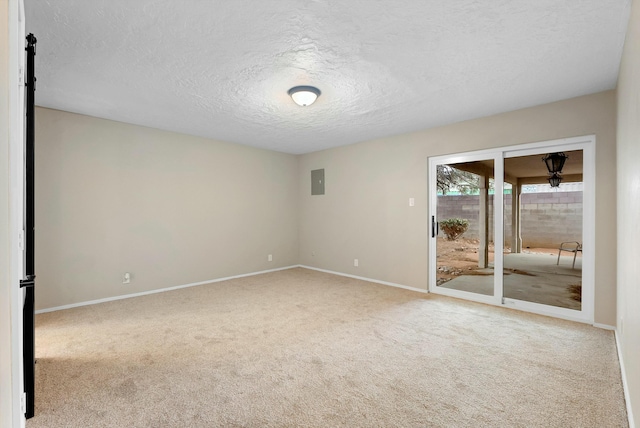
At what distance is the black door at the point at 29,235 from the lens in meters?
1.71

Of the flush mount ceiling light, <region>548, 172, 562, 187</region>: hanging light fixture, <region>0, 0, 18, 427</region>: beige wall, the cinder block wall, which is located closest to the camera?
<region>0, 0, 18, 427</region>: beige wall

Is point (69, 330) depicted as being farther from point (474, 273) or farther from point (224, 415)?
point (474, 273)

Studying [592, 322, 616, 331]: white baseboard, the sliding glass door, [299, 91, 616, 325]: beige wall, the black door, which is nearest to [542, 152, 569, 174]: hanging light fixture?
[299, 91, 616, 325]: beige wall

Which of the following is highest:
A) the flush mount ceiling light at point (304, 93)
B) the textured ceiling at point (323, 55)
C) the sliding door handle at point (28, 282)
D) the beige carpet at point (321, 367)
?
the textured ceiling at point (323, 55)

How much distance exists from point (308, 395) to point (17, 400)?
4.88 ft

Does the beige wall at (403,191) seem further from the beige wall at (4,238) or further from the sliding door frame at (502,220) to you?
the beige wall at (4,238)

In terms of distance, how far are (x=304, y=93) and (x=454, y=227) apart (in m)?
2.88

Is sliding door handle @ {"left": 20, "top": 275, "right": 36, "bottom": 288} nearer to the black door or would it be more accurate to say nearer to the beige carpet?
the black door

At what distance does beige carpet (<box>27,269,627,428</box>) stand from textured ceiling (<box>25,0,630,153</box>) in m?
2.44

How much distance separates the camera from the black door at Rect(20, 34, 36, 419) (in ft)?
5.61

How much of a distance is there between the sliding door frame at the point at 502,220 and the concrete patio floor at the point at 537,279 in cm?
9

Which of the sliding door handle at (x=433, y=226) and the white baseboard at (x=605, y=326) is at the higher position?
the sliding door handle at (x=433, y=226)

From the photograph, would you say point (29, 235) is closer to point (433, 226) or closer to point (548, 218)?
point (433, 226)

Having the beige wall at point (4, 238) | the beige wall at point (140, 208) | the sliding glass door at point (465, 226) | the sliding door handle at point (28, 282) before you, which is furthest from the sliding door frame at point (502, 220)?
the beige wall at point (4, 238)
